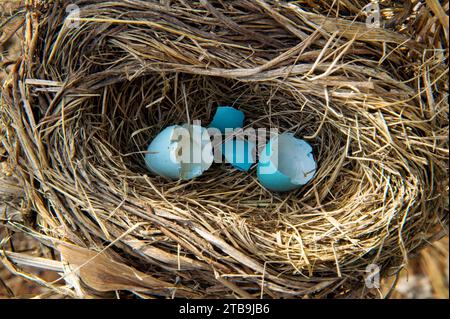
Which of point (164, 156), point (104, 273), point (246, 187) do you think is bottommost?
point (104, 273)

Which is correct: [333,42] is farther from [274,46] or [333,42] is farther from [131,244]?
[131,244]

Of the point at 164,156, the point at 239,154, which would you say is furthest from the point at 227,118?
the point at 164,156

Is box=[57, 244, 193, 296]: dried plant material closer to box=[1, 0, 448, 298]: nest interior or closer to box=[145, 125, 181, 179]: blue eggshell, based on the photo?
box=[1, 0, 448, 298]: nest interior

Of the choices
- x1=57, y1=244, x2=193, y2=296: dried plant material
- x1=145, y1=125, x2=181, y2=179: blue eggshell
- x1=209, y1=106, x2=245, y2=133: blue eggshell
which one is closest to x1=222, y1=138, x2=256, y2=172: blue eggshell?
x1=209, y1=106, x2=245, y2=133: blue eggshell

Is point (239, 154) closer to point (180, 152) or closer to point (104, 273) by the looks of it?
point (180, 152)

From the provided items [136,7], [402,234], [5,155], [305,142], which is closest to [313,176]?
[305,142]
